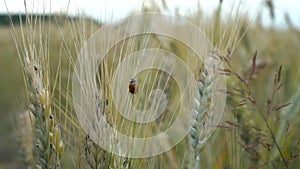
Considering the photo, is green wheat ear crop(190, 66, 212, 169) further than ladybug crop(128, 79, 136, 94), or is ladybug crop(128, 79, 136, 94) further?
green wheat ear crop(190, 66, 212, 169)

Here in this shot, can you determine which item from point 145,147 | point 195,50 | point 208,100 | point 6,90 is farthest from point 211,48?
point 6,90

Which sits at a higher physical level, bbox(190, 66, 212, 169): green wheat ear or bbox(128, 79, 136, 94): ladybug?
bbox(128, 79, 136, 94): ladybug

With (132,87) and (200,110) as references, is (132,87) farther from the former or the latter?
(200,110)

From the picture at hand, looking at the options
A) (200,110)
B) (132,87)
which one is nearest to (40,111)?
(132,87)

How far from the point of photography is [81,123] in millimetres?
845

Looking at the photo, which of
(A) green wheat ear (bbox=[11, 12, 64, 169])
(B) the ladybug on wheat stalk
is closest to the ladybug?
(B) the ladybug on wheat stalk

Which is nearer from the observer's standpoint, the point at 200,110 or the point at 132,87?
the point at 132,87

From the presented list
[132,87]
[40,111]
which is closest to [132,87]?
[132,87]

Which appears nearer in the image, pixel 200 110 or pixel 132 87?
pixel 132 87

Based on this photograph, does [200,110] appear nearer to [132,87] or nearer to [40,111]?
[132,87]

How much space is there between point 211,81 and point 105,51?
28 cm

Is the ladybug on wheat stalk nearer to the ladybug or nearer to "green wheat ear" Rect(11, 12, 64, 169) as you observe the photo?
the ladybug

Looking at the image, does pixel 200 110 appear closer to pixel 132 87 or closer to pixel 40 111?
pixel 132 87

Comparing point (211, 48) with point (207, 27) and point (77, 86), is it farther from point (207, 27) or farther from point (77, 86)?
point (77, 86)
